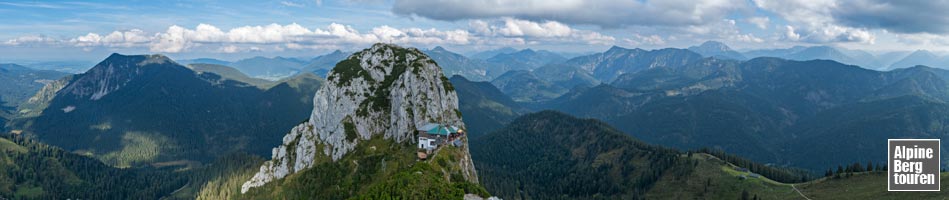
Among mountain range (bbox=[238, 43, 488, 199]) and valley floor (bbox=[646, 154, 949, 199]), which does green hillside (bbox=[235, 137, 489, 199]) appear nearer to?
mountain range (bbox=[238, 43, 488, 199])

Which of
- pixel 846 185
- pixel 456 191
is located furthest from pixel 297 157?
pixel 846 185

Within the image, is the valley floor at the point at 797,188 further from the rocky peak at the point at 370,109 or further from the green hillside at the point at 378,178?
the green hillside at the point at 378,178

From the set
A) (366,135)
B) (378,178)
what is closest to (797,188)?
(378,178)

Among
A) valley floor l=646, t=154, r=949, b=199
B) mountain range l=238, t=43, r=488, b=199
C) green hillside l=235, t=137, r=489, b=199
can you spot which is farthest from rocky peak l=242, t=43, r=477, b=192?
valley floor l=646, t=154, r=949, b=199

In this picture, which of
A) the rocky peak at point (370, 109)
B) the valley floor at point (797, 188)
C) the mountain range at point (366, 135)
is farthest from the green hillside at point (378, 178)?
the valley floor at point (797, 188)

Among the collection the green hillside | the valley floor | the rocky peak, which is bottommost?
the valley floor

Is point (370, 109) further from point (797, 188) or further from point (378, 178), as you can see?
point (797, 188)

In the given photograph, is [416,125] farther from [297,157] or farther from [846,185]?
[846,185]

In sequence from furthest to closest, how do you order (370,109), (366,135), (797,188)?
(370,109) < (366,135) < (797,188)
